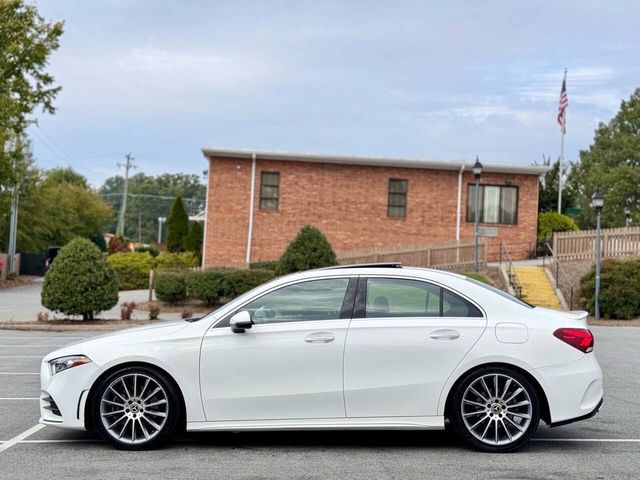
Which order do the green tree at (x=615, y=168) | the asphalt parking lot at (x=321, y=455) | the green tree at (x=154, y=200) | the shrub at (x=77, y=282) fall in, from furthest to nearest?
1. the green tree at (x=154, y=200)
2. the green tree at (x=615, y=168)
3. the shrub at (x=77, y=282)
4. the asphalt parking lot at (x=321, y=455)

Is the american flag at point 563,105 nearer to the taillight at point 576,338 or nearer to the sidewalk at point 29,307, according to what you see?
the sidewalk at point 29,307

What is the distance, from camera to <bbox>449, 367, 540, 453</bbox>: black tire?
7.15 metres

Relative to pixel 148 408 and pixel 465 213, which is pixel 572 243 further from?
pixel 148 408

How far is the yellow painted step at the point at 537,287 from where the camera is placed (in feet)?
95.8

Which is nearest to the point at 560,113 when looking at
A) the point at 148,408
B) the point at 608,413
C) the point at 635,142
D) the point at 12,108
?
the point at 635,142

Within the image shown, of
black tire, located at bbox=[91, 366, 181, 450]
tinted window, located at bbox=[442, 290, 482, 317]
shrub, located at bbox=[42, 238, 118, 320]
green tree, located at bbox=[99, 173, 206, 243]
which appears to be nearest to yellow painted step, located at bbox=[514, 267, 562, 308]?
shrub, located at bbox=[42, 238, 118, 320]

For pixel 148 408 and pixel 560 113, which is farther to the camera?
pixel 560 113

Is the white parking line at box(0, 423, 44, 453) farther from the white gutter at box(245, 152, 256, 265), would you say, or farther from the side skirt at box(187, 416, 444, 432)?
the white gutter at box(245, 152, 256, 265)

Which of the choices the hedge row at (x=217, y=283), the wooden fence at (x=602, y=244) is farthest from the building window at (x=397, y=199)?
the hedge row at (x=217, y=283)

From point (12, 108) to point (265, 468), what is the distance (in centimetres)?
3071

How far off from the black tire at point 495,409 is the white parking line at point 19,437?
146 inches

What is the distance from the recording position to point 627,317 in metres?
26.0

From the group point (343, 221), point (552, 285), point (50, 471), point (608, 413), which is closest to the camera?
point (50, 471)

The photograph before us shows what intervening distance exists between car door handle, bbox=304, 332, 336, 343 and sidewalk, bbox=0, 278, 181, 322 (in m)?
17.0
